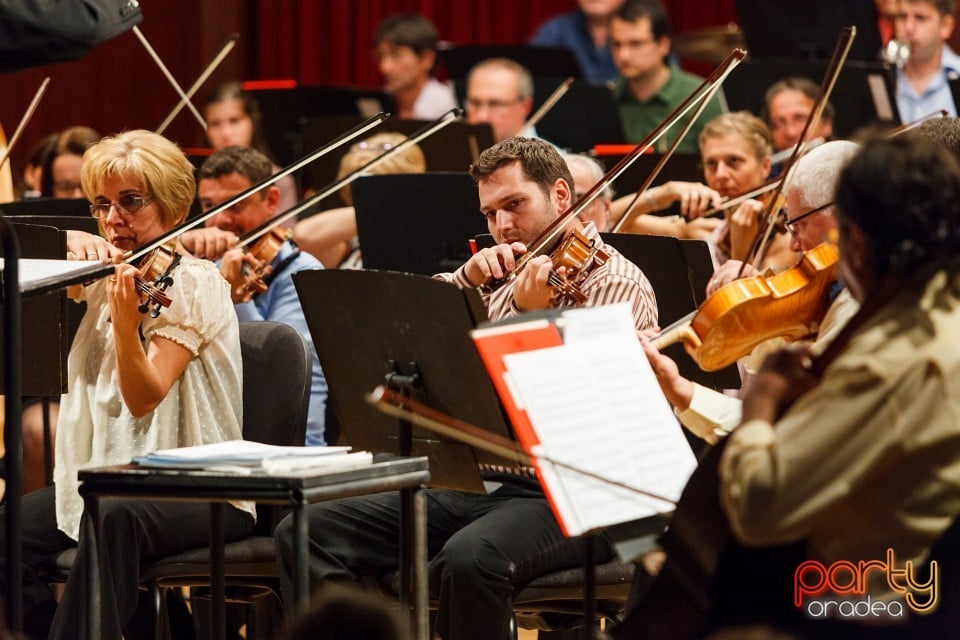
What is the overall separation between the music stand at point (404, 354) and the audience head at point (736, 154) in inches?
66.8

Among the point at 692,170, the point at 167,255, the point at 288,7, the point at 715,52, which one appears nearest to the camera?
the point at 167,255

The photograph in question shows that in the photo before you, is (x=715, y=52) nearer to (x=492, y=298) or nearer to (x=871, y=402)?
(x=492, y=298)

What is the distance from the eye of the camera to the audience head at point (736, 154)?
152 inches

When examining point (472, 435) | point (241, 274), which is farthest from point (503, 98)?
point (472, 435)

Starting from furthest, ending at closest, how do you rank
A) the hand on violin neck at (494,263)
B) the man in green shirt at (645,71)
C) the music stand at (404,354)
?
the man in green shirt at (645,71) < the hand on violin neck at (494,263) < the music stand at (404,354)

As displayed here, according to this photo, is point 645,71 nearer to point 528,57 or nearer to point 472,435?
point 528,57

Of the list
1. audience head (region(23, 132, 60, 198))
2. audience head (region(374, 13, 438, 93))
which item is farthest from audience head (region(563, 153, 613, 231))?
audience head (region(374, 13, 438, 93))

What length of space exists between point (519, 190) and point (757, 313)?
717mm

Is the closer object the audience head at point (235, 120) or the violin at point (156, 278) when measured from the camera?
the violin at point (156, 278)

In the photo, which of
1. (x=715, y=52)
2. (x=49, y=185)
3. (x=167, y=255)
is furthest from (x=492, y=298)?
(x=715, y=52)

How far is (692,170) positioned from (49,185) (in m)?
2.01

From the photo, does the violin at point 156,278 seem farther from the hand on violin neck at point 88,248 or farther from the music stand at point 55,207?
the music stand at point 55,207

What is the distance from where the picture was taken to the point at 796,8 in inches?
208

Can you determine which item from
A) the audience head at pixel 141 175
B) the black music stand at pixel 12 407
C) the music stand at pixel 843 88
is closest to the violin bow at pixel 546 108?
the music stand at pixel 843 88
